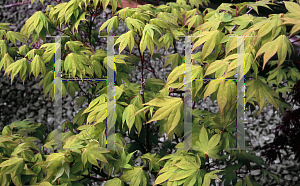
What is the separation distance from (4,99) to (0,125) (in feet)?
0.95

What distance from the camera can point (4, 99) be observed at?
2.84m

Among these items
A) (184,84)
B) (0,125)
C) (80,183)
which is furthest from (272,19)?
(0,125)

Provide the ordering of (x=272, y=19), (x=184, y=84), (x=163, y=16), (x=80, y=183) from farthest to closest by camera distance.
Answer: (x=163, y=16)
(x=80, y=183)
(x=184, y=84)
(x=272, y=19)

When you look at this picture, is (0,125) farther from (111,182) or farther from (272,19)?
(272,19)

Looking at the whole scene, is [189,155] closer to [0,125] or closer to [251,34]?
[251,34]

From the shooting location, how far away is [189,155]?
102cm

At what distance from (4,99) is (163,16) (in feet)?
7.83

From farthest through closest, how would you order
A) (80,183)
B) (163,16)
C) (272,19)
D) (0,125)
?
(0,125), (163,16), (80,183), (272,19)

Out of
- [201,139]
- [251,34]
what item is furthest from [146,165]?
[251,34]

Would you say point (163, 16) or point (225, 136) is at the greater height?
point (163, 16)

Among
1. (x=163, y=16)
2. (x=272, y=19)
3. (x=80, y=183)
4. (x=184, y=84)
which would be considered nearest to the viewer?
(x=272, y=19)

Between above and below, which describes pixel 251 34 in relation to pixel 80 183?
above

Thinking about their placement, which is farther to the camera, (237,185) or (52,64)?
(52,64)

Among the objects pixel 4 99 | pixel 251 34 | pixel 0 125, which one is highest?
pixel 251 34
